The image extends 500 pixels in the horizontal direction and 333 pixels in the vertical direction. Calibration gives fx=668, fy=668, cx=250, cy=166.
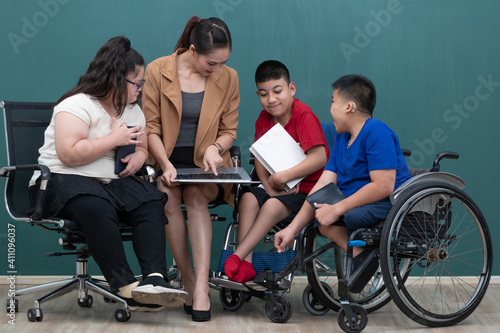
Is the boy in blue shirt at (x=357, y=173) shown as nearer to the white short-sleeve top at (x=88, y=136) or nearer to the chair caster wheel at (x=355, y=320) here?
the chair caster wheel at (x=355, y=320)

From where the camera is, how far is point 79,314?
2.47 metres

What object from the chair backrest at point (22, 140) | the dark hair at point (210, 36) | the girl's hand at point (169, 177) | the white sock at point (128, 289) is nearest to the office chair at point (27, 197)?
the chair backrest at point (22, 140)

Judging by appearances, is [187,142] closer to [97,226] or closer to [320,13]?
[97,226]

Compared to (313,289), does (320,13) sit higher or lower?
higher

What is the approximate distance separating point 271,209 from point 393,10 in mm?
1325

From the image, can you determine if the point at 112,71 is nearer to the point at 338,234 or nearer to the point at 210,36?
the point at 210,36

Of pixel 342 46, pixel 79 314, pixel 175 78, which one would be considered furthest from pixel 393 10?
pixel 79 314

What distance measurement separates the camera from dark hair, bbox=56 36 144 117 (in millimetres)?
2359

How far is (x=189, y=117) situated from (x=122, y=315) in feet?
2.65

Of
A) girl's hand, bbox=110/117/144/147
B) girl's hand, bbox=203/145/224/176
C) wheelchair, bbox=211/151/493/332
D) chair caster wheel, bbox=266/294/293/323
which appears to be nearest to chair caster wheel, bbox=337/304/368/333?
wheelchair, bbox=211/151/493/332

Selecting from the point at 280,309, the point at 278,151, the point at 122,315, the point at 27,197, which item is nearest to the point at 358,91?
the point at 278,151

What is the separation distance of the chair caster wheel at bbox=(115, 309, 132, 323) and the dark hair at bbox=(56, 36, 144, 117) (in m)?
0.74

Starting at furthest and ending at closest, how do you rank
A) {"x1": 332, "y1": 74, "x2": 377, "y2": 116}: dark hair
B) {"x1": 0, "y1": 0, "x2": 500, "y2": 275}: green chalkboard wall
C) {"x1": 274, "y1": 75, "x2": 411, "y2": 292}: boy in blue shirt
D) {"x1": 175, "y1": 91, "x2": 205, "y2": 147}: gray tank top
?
{"x1": 0, "y1": 0, "x2": 500, "y2": 275}: green chalkboard wall, {"x1": 175, "y1": 91, "x2": 205, "y2": 147}: gray tank top, {"x1": 332, "y1": 74, "x2": 377, "y2": 116}: dark hair, {"x1": 274, "y1": 75, "x2": 411, "y2": 292}: boy in blue shirt

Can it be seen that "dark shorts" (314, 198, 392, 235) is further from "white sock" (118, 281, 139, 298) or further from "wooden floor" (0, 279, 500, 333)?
"white sock" (118, 281, 139, 298)
